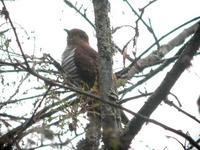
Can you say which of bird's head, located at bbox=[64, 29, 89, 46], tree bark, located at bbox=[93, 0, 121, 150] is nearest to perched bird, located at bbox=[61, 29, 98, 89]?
bird's head, located at bbox=[64, 29, 89, 46]

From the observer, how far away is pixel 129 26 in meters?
2.98

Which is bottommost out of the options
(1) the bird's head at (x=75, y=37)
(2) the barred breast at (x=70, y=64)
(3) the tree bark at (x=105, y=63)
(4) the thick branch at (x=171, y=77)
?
(4) the thick branch at (x=171, y=77)

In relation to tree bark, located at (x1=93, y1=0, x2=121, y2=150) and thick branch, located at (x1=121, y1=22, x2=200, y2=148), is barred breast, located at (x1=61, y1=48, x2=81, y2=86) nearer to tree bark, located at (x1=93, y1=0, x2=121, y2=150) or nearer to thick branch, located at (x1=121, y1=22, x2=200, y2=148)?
tree bark, located at (x1=93, y1=0, x2=121, y2=150)

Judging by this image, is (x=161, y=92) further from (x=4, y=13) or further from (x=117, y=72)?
(x=117, y=72)

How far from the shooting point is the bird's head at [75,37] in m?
6.55

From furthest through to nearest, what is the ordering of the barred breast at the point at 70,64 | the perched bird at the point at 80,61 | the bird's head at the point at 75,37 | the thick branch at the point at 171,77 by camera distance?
the bird's head at the point at 75,37, the barred breast at the point at 70,64, the perched bird at the point at 80,61, the thick branch at the point at 171,77

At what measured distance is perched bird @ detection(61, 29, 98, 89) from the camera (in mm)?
5258

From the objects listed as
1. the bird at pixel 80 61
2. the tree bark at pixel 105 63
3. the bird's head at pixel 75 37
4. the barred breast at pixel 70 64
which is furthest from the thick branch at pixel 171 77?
the bird's head at pixel 75 37

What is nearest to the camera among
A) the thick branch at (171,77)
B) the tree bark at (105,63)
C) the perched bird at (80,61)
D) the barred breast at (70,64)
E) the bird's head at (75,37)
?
the thick branch at (171,77)

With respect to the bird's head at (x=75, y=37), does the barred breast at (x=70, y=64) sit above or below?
below

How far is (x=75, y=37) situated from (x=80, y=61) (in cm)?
101

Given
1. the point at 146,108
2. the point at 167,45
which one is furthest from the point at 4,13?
the point at 167,45

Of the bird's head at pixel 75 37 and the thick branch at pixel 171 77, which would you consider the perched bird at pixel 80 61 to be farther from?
the thick branch at pixel 171 77

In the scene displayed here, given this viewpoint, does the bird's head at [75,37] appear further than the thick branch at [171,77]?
Yes
